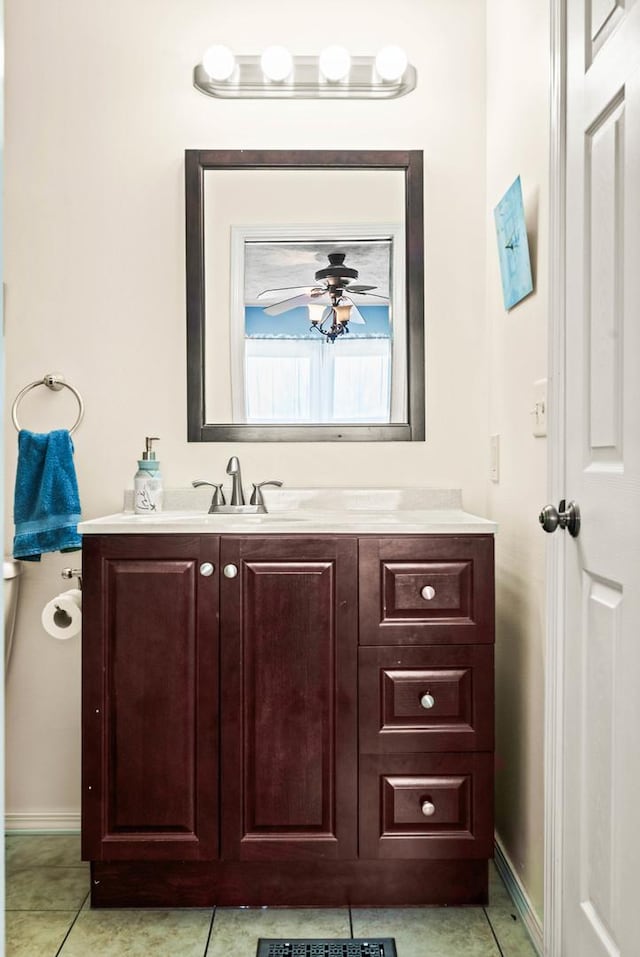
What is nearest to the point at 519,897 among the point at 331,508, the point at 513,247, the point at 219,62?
the point at 331,508

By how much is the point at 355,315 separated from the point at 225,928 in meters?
1.59

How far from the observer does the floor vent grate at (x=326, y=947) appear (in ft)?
5.27

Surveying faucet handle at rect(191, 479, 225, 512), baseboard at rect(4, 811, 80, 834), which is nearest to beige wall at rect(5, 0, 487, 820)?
baseboard at rect(4, 811, 80, 834)

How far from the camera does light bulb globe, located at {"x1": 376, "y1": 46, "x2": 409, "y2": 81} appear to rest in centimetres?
217

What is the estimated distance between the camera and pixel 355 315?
7.35 ft

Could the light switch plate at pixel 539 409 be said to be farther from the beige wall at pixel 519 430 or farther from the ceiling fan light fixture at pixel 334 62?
the ceiling fan light fixture at pixel 334 62

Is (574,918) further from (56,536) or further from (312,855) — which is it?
(56,536)

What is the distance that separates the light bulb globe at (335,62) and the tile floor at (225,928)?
216cm

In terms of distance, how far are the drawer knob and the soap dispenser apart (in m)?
1.03

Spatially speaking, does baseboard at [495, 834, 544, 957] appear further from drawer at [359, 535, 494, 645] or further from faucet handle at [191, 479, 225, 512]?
faucet handle at [191, 479, 225, 512]

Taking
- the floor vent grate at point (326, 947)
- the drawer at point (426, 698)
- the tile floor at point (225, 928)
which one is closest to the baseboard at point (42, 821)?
the tile floor at point (225, 928)

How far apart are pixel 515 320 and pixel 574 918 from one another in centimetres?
129

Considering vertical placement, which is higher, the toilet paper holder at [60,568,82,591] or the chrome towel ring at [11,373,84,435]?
the chrome towel ring at [11,373,84,435]

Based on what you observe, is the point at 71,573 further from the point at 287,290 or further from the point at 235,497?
the point at 287,290
